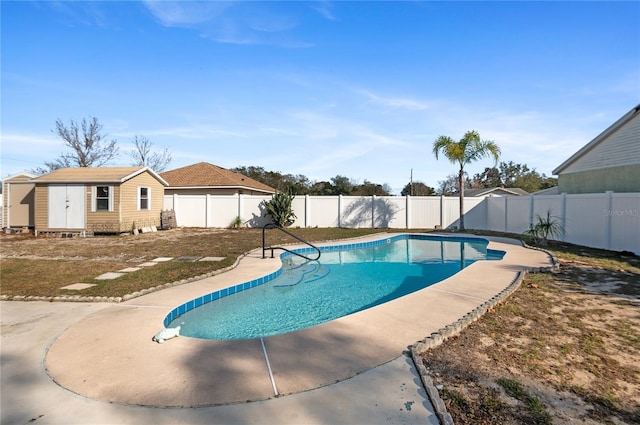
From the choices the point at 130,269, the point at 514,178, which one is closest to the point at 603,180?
the point at 130,269

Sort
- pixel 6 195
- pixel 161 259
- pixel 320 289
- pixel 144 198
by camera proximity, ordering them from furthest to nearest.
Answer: pixel 144 198, pixel 6 195, pixel 161 259, pixel 320 289

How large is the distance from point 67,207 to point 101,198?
156cm

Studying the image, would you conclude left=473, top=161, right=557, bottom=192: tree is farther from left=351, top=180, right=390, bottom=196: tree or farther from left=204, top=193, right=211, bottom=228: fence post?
left=204, top=193, right=211, bottom=228: fence post

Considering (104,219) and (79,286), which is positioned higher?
(104,219)

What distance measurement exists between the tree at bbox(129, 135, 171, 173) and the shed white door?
Result: 20.0m

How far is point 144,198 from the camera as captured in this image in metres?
15.6

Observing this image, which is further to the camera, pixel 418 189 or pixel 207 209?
pixel 418 189

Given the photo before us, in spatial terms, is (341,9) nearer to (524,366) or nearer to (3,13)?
(3,13)

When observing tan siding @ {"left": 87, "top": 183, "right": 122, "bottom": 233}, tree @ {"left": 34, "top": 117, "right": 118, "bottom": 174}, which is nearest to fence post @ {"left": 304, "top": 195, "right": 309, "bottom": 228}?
tan siding @ {"left": 87, "top": 183, "right": 122, "bottom": 233}

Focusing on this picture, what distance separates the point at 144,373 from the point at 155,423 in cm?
82

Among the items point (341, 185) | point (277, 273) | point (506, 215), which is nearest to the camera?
point (277, 273)

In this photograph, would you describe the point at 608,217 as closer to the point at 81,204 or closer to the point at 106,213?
the point at 106,213

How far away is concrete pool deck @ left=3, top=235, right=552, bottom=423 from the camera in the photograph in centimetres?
250

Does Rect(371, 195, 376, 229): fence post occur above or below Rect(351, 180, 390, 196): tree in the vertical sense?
below
